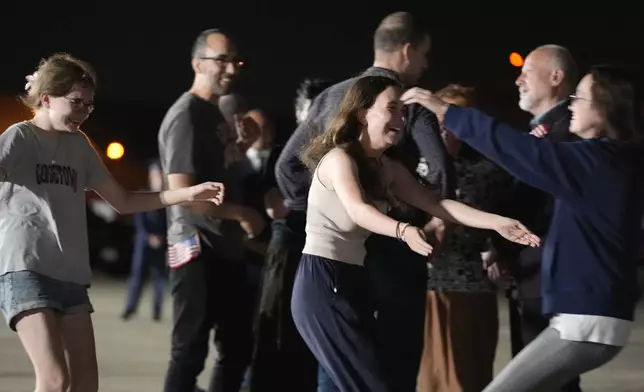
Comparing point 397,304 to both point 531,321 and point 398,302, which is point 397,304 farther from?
point 531,321

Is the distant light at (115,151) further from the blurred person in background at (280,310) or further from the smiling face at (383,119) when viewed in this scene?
the smiling face at (383,119)

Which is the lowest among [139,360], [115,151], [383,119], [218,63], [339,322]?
[139,360]

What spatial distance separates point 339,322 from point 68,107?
1382 millimetres

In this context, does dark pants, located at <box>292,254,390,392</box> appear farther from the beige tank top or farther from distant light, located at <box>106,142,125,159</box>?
distant light, located at <box>106,142,125,159</box>

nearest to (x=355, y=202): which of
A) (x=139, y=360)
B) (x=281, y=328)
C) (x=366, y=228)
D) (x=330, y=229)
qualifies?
(x=366, y=228)

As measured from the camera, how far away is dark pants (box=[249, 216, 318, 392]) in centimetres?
638

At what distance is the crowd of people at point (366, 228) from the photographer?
4344 millimetres

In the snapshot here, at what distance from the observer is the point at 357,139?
471 cm

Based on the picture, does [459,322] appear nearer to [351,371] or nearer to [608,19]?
[351,371]

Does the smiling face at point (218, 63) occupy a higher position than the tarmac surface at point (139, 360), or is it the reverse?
the smiling face at point (218, 63)

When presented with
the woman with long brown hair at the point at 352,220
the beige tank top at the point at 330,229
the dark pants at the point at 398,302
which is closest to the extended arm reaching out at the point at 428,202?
the woman with long brown hair at the point at 352,220

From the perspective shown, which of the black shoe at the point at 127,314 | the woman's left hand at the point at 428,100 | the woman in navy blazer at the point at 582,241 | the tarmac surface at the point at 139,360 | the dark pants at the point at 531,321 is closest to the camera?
the woman in navy blazer at the point at 582,241

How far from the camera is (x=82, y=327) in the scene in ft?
15.7

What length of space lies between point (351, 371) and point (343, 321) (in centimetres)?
19
